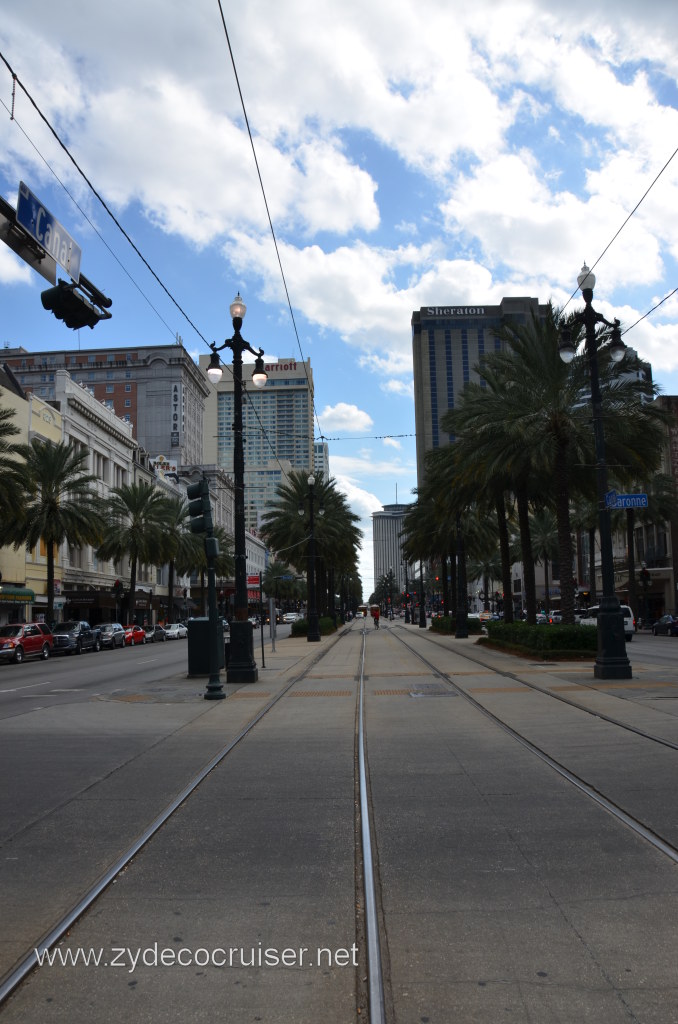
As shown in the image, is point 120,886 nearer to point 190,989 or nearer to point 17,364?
point 190,989

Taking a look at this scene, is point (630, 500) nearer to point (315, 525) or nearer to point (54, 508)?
point (54, 508)

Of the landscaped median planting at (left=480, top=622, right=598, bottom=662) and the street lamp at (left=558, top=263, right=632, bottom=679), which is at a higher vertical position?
the street lamp at (left=558, top=263, right=632, bottom=679)

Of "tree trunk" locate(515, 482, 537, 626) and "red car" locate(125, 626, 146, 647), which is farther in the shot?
"red car" locate(125, 626, 146, 647)

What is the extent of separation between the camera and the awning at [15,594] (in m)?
50.9

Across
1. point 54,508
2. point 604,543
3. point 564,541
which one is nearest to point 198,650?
point 604,543

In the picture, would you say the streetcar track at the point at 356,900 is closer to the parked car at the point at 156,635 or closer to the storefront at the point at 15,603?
the storefront at the point at 15,603

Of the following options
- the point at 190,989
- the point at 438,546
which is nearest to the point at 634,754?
the point at 190,989

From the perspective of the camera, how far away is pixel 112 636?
52.3 meters

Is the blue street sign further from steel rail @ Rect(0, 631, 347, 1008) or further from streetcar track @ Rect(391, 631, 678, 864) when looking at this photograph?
steel rail @ Rect(0, 631, 347, 1008)

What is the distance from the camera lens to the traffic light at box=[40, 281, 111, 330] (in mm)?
10055

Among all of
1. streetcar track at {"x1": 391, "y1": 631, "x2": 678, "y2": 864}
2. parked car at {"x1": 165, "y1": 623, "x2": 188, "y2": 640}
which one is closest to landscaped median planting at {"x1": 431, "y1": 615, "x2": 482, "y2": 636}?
parked car at {"x1": 165, "y1": 623, "x2": 188, "y2": 640}

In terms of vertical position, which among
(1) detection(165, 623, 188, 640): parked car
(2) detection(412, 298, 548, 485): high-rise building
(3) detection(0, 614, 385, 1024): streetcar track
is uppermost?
(2) detection(412, 298, 548, 485): high-rise building

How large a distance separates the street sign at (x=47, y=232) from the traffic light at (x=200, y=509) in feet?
23.4

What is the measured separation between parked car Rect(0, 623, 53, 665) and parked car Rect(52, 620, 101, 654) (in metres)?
1.61
